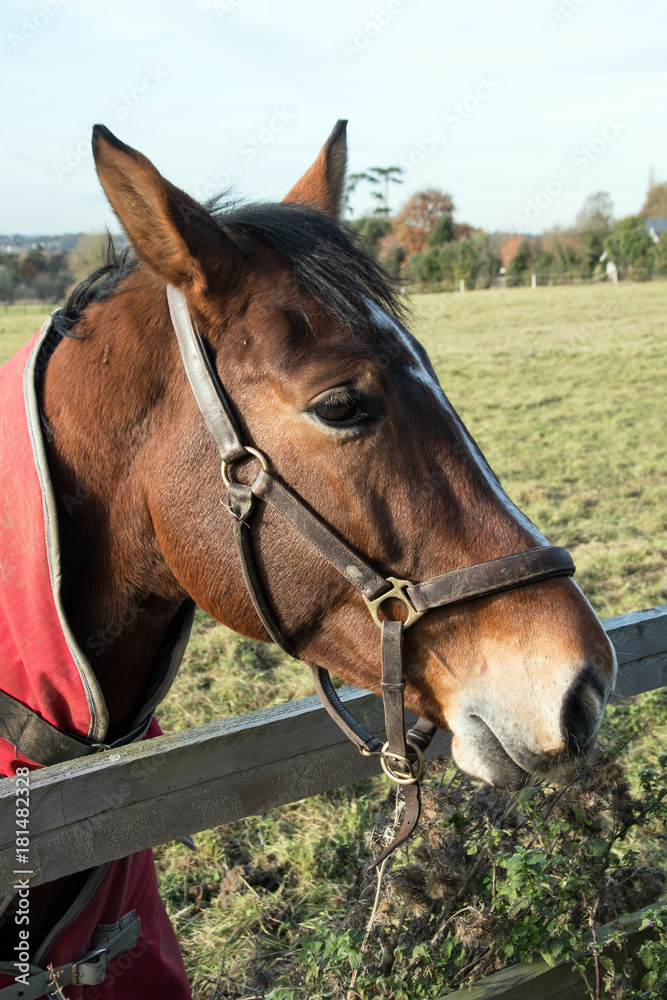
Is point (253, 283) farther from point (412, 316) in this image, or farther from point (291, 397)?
point (412, 316)

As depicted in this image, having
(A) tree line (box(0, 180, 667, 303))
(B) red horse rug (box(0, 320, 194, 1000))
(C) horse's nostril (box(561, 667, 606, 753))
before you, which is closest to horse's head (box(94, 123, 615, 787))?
(C) horse's nostril (box(561, 667, 606, 753))

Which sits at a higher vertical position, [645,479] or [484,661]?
[484,661]

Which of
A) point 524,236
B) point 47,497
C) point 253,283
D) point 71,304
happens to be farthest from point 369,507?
point 524,236

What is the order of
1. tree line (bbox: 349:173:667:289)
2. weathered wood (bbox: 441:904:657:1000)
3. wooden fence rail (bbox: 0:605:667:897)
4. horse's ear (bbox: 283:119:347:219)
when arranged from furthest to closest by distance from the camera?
tree line (bbox: 349:173:667:289) → horse's ear (bbox: 283:119:347:219) → weathered wood (bbox: 441:904:657:1000) → wooden fence rail (bbox: 0:605:667:897)

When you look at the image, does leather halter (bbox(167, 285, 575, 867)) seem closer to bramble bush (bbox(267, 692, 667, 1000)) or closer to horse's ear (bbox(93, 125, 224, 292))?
horse's ear (bbox(93, 125, 224, 292))

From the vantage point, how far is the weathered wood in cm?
196

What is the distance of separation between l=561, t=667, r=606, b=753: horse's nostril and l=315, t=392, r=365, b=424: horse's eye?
0.71m

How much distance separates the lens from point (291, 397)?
1.55m

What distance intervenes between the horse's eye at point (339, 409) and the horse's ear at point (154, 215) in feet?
1.30

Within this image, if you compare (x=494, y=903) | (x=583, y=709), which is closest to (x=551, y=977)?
(x=494, y=903)

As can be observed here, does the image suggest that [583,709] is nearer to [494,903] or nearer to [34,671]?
[494,903]

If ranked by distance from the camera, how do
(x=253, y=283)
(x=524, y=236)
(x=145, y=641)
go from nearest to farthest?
(x=253, y=283) < (x=145, y=641) < (x=524, y=236)

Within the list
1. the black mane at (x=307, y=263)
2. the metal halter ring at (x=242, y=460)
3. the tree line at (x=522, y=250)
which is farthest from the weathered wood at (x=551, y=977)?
the tree line at (x=522, y=250)

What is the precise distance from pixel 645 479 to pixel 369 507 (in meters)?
7.46
